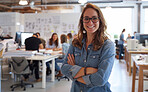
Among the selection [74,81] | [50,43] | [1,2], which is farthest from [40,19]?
[74,81]

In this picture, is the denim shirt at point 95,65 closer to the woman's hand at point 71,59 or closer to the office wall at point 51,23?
the woman's hand at point 71,59

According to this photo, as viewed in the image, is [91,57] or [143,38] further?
[143,38]

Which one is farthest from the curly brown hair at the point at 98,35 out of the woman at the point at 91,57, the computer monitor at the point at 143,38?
the computer monitor at the point at 143,38

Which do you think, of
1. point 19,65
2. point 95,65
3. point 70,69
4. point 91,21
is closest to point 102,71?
point 95,65

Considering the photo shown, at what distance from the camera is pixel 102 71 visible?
5.36 feet

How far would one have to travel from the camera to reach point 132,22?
1523 centimetres

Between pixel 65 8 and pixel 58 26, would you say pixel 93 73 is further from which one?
pixel 65 8

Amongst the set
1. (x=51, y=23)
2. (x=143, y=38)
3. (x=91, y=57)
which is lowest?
(x=91, y=57)

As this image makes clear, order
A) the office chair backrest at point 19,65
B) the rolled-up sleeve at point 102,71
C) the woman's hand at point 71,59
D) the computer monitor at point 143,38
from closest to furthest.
Answer: 1. the rolled-up sleeve at point 102,71
2. the woman's hand at point 71,59
3. the office chair backrest at point 19,65
4. the computer monitor at point 143,38

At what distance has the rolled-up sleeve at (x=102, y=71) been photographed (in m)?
1.63

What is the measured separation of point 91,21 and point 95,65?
361mm

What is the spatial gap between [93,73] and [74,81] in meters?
0.20

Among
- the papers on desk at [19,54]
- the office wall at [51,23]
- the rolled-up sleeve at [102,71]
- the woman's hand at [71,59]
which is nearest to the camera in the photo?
the rolled-up sleeve at [102,71]

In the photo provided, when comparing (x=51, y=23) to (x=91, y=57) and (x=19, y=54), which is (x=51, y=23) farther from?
(x=91, y=57)
